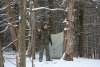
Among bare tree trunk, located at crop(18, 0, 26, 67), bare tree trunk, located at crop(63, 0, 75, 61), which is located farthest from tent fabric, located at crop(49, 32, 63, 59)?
bare tree trunk, located at crop(18, 0, 26, 67)

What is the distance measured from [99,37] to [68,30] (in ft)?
58.3

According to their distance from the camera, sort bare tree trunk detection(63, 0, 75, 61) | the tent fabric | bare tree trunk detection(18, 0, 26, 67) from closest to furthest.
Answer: bare tree trunk detection(18, 0, 26, 67) < bare tree trunk detection(63, 0, 75, 61) < the tent fabric

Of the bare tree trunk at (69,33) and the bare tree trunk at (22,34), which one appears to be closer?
the bare tree trunk at (22,34)

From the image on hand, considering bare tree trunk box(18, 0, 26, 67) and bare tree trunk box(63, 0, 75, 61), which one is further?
bare tree trunk box(63, 0, 75, 61)

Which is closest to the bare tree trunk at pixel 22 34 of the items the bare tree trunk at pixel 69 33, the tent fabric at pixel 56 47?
the bare tree trunk at pixel 69 33

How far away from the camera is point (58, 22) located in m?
20.9

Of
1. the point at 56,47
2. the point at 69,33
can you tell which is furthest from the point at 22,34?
the point at 56,47

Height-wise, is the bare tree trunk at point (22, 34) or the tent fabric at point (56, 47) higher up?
the bare tree trunk at point (22, 34)

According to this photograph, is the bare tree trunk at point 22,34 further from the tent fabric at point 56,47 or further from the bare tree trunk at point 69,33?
the tent fabric at point 56,47

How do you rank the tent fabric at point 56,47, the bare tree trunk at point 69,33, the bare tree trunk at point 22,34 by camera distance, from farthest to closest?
the tent fabric at point 56,47
the bare tree trunk at point 69,33
the bare tree trunk at point 22,34

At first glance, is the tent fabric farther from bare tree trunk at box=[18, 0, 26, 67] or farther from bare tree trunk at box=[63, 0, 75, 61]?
bare tree trunk at box=[18, 0, 26, 67]

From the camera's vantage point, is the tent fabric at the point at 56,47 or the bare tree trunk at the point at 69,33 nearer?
the bare tree trunk at the point at 69,33

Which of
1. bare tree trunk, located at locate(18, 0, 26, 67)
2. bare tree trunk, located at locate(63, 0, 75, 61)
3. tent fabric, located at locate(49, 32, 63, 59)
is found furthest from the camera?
tent fabric, located at locate(49, 32, 63, 59)

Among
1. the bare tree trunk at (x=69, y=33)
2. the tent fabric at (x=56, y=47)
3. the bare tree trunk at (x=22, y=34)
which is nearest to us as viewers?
the bare tree trunk at (x=22, y=34)
